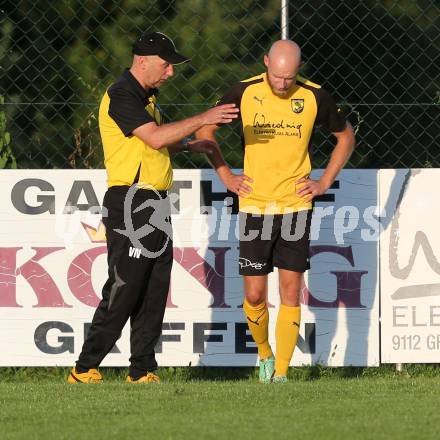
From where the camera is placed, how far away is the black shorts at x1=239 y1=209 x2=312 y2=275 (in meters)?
7.67

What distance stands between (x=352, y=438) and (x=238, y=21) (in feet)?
14.0

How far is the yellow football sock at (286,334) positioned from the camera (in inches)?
305

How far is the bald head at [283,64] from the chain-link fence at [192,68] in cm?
163

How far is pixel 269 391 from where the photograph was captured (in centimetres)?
707

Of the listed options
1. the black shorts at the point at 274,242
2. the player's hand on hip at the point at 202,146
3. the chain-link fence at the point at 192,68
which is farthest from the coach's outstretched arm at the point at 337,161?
the chain-link fence at the point at 192,68

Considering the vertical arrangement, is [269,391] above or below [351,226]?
below

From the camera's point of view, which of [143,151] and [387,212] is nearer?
[143,151]

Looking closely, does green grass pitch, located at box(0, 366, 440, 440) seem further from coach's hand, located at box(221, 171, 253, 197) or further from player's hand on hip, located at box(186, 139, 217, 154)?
player's hand on hip, located at box(186, 139, 217, 154)

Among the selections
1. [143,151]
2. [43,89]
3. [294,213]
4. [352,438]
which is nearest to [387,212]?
[294,213]

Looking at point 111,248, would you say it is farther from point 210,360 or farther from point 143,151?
point 210,360

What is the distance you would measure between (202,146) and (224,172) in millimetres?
203

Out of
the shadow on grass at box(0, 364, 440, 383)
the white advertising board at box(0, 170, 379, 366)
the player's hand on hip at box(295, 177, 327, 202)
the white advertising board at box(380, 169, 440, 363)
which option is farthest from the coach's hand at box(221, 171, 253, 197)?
the shadow on grass at box(0, 364, 440, 383)

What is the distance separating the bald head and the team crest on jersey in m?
0.17

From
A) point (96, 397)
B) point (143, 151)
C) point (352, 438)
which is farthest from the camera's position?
point (143, 151)
